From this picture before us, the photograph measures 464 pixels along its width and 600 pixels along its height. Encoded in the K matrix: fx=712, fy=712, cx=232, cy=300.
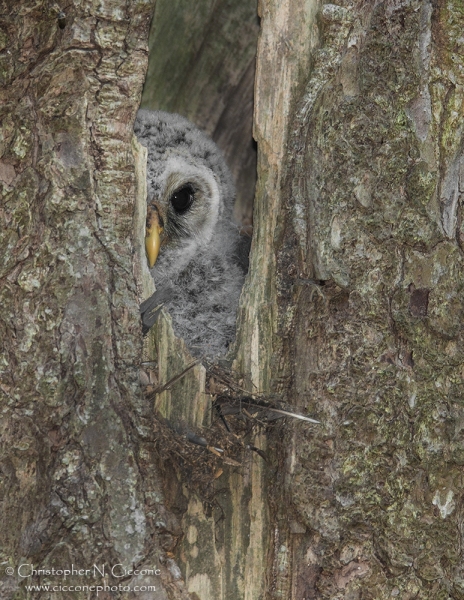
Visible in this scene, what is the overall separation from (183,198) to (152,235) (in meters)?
0.52

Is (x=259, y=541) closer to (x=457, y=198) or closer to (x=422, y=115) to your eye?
(x=457, y=198)

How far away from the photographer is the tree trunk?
5.95 feet

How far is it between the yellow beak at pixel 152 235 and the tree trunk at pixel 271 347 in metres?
0.57

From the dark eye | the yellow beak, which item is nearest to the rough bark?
the yellow beak

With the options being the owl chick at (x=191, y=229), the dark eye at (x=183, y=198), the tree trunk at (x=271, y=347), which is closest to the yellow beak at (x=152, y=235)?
the owl chick at (x=191, y=229)

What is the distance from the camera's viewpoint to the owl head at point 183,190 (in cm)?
291

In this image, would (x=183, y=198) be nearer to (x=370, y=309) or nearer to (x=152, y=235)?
(x=152, y=235)

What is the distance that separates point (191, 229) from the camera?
10.3 feet

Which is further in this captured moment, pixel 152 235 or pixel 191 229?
pixel 191 229

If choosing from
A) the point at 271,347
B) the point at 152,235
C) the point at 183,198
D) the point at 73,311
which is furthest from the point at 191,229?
the point at 73,311

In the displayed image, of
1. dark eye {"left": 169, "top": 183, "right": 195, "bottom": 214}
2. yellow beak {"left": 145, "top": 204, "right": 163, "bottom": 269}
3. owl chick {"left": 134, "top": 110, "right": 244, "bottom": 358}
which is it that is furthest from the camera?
dark eye {"left": 169, "top": 183, "right": 195, "bottom": 214}

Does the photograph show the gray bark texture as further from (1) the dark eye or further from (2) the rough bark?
(1) the dark eye

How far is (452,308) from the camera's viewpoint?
6.30ft

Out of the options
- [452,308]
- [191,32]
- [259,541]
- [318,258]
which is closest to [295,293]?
[318,258]
